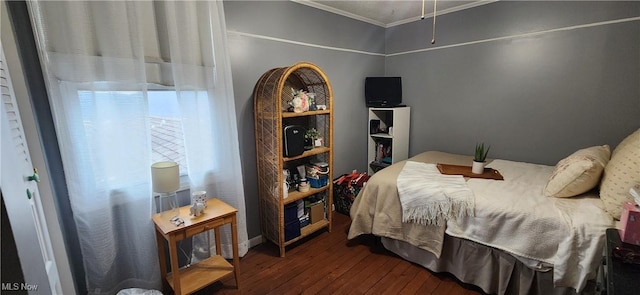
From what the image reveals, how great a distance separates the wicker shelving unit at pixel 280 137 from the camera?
2080 millimetres

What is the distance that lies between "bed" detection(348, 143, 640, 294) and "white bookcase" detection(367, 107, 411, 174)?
1.08 metres

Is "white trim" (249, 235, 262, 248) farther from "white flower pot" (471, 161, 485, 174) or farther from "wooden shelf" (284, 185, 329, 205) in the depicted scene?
"white flower pot" (471, 161, 485, 174)

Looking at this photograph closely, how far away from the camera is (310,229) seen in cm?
247

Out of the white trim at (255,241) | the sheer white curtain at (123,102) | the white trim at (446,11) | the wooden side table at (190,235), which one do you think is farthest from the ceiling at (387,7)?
the white trim at (255,241)

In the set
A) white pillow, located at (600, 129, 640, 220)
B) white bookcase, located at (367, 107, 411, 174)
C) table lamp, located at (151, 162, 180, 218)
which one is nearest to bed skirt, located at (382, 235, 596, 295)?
white pillow, located at (600, 129, 640, 220)

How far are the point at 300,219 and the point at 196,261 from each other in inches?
36.2

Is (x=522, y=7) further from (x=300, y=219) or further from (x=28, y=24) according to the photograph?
(x=28, y=24)

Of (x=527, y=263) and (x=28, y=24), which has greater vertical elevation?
(x=28, y=24)

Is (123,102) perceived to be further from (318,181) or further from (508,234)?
(508,234)

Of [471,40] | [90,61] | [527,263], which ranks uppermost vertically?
[471,40]

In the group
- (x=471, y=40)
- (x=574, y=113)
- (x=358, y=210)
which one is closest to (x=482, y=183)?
(x=358, y=210)

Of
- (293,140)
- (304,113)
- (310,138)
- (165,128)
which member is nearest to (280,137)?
(293,140)

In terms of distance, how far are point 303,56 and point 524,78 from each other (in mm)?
2242

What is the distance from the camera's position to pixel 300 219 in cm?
246
